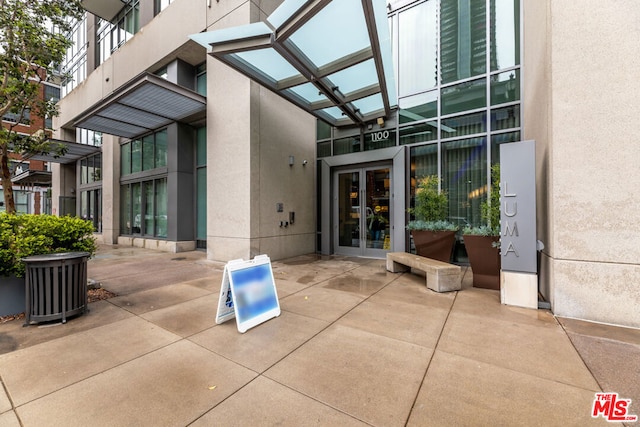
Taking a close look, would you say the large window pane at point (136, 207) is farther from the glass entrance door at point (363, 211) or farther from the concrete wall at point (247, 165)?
the glass entrance door at point (363, 211)

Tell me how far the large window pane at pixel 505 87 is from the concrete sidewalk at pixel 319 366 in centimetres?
528

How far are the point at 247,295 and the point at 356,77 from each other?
5318 millimetres

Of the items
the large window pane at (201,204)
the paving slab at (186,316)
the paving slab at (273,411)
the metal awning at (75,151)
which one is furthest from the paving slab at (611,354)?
the metal awning at (75,151)

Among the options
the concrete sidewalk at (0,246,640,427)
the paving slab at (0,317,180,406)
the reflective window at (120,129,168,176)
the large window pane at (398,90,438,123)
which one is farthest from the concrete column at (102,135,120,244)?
the large window pane at (398,90,438,123)

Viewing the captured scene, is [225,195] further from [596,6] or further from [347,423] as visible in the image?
[596,6]

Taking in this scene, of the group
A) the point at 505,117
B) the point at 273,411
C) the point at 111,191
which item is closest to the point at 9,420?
the point at 273,411

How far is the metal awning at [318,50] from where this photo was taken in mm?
4305

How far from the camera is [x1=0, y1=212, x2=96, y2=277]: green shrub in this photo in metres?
3.79

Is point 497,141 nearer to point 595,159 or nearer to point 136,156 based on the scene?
point 595,159

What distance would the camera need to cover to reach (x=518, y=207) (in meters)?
4.24

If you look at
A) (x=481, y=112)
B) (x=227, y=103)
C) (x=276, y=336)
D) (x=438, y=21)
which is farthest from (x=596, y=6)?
(x=227, y=103)

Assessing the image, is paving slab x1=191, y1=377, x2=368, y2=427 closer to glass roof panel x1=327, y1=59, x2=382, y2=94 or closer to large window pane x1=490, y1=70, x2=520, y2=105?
glass roof panel x1=327, y1=59, x2=382, y2=94

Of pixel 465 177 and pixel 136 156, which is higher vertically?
pixel 136 156

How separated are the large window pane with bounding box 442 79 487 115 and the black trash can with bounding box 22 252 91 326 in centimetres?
873
